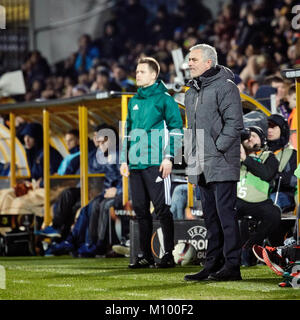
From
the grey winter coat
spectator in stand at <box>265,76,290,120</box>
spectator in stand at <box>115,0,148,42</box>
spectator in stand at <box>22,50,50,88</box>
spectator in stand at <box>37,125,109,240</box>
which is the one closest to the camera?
the grey winter coat

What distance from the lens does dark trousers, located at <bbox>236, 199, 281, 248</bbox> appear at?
341 inches

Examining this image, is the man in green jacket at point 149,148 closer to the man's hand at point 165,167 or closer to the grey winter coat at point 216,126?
the man's hand at point 165,167

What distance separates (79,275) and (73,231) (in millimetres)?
3135

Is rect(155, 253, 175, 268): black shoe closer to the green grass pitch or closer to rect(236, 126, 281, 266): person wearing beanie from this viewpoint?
the green grass pitch

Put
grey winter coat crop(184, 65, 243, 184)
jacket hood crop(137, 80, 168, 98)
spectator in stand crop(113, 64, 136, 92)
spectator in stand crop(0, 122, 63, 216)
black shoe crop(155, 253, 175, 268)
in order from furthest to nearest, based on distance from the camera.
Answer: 1. spectator in stand crop(113, 64, 136, 92)
2. spectator in stand crop(0, 122, 63, 216)
3. black shoe crop(155, 253, 175, 268)
4. jacket hood crop(137, 80, 168, 98)
5. grey winter coat crop(184, 65, 243, 184)

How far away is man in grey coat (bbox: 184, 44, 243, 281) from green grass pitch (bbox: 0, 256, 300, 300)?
0.24 m

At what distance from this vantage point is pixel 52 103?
12.3 meters

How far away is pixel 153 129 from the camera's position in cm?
819

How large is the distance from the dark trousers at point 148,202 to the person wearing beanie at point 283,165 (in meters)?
1.49

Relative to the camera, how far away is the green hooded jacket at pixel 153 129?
322 inches

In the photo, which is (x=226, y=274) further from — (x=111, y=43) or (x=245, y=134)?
(x=111, y=43)

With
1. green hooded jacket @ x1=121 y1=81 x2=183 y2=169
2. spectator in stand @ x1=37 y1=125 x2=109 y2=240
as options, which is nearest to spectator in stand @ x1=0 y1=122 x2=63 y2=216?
spectator in stand @ x1=37 y1=125 x2=109 y2=240
